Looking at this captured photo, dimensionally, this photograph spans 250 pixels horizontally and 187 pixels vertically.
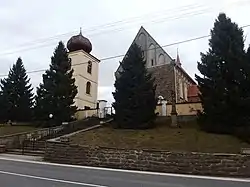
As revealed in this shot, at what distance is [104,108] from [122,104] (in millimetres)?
9090

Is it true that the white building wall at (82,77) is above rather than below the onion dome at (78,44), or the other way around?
below

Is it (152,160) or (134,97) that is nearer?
(152,160)

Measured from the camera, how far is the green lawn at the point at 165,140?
59.9 ft

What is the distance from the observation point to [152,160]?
46.0 feet

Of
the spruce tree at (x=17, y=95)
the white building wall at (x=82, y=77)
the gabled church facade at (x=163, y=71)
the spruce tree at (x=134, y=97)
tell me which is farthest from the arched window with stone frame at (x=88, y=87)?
the spruce tree at (x=134, y=97)

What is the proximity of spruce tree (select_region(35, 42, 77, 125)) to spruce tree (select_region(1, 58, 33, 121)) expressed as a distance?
3909mm

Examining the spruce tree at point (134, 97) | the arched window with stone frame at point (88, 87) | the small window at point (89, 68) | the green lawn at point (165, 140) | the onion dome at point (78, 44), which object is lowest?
the green lawn at point (165, 140)

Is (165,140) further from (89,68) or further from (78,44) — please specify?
(89,68)

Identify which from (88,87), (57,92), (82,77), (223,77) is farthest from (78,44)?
(223,77)

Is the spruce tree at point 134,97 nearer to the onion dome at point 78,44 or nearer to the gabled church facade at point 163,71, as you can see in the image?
the gabled church facade at point 163,71

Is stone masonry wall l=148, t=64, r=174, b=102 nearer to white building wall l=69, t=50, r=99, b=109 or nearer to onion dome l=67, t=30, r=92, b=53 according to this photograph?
white building wall l=69, t=50, r=99, b=109

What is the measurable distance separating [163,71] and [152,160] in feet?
86.5

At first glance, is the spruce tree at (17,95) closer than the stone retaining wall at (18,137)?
No

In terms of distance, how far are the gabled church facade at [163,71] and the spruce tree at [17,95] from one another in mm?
10140
